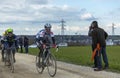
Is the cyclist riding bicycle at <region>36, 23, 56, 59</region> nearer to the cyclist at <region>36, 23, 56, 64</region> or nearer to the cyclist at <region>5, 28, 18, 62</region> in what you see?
Answer: the cyclist at <region>36, 23, 56, 64</region>

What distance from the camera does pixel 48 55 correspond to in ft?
52.1

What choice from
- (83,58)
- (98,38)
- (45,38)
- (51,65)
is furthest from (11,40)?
(83,58)

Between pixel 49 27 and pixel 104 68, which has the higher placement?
pixel 49 27

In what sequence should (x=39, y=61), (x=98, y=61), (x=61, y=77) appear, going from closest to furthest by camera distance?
(x=61, y=77), (x=39, y=61), (x=98, y=61)

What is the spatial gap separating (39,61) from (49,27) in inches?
68.9

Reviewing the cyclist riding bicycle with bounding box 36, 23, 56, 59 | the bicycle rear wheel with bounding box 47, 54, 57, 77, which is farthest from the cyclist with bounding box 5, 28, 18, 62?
the bicycle rear wheel with bounding box 47, 54, 57, 77

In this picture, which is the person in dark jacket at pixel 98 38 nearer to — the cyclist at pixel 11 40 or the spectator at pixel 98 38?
the spectator at pixel 98 38

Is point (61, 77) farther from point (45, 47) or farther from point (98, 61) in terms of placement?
point (98, 61)

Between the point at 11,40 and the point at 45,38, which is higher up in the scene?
the point at 45,38

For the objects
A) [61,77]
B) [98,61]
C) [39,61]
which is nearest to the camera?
[61,77]

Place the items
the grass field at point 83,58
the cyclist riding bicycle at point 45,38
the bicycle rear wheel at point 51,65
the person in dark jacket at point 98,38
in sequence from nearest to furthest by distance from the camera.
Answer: the bicycle rear wheel at point 51,65, the cyclist riding bicycle at point 45,38, the person in dark jacket at point 98,38, the grass field at point 83,58

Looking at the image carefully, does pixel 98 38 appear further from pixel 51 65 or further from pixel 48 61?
pixel 51 65

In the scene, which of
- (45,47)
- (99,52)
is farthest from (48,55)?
(99,52)

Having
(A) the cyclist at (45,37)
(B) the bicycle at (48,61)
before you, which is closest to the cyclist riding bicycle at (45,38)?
(A) the cyclist at (45,37)
